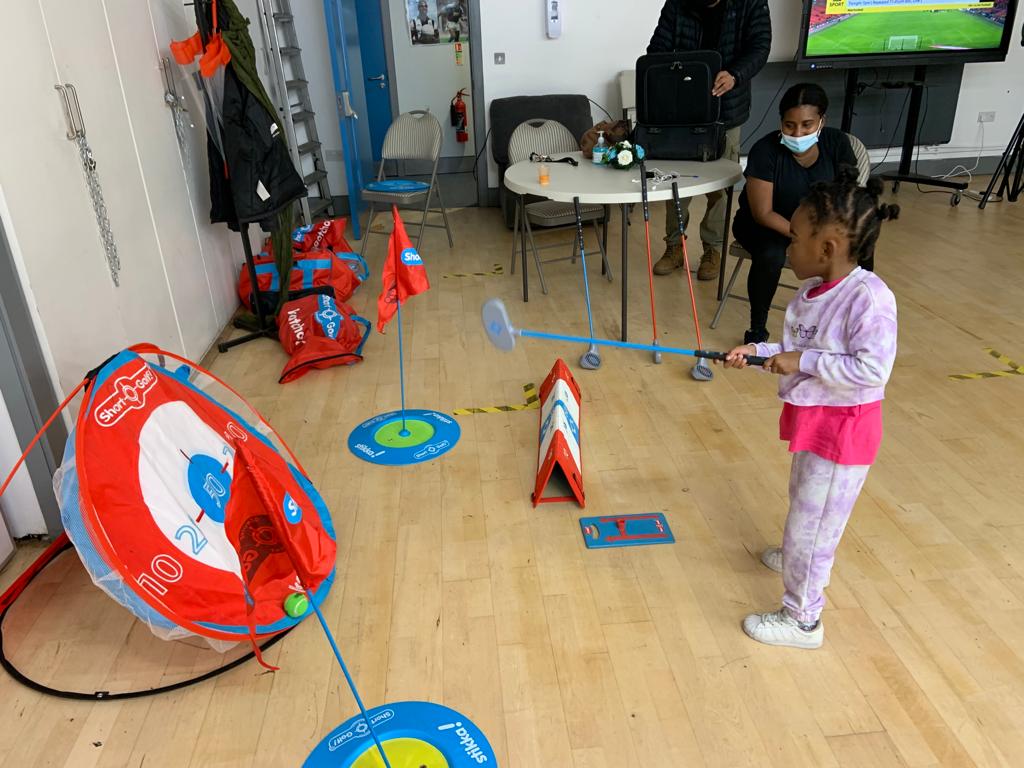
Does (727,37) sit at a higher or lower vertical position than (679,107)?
higher

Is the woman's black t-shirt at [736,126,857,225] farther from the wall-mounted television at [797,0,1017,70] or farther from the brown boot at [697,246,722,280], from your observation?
the wall-mounted television at [797,0,1017,70]

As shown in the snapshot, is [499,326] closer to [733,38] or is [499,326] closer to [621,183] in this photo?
[621,183]

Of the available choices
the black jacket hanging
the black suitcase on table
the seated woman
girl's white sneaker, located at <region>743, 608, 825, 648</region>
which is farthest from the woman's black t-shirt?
the black jacket hanging

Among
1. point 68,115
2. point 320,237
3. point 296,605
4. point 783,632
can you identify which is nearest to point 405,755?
point 296,605

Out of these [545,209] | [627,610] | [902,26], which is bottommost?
[627,610]

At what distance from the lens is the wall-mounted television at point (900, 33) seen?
5.63 meters

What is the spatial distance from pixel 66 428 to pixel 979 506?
2.83 m

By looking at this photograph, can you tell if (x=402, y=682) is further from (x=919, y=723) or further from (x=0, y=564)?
(x=0, y=564)

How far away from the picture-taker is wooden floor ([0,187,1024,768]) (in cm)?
158

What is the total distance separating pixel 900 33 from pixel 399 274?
205 inches

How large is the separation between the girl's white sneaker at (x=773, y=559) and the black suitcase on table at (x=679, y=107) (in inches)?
86.8

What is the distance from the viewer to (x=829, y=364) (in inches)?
58.9

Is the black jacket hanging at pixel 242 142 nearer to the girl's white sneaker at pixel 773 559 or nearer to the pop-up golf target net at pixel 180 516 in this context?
the pop-up golf target net at pixel 180 516

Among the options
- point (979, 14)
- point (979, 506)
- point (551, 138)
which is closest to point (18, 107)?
point (979, 506)
